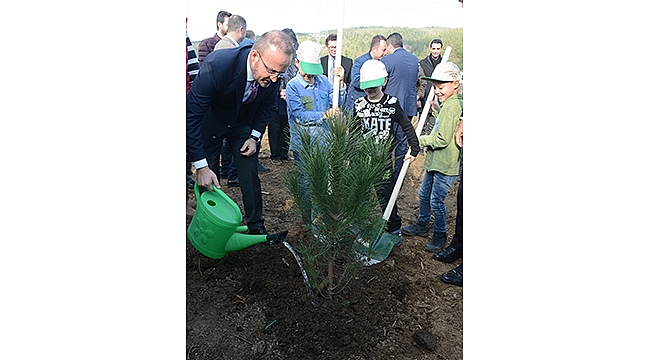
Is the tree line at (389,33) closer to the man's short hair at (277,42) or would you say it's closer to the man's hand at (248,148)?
the man's short hair at (277,42)

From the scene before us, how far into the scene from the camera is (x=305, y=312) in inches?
97.9

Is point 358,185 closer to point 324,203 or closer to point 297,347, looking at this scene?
point 324,203

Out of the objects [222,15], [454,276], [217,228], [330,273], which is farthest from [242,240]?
[454,276]

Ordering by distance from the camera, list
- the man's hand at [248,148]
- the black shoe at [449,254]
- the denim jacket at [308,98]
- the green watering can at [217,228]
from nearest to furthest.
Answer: the green watering can at [217,228]
the man's hand at [248,148]
the denim jacket at [308,98]
the black shoe at [449,254]

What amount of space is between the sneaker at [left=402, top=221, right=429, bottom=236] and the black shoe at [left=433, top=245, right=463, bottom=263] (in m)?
0.39

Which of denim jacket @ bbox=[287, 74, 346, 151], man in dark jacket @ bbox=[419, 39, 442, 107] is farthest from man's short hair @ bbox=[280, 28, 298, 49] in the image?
man in dark jacket @ bbox=[419, 39, 442, 107]

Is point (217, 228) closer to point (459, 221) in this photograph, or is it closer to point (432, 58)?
point (459, 221)

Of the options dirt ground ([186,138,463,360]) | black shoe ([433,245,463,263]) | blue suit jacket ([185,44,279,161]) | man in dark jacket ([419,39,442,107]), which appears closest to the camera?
dirt ground ([186,138,463,360])

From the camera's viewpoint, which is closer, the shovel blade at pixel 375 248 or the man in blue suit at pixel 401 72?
the shovel blade at pixel 375 248

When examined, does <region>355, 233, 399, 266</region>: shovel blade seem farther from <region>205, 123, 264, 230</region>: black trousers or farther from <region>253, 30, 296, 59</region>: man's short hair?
<region>253, 30, 296, 59</region>: man's short hair

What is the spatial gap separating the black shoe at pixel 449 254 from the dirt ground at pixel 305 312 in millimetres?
144

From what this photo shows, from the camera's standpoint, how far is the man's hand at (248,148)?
300cm

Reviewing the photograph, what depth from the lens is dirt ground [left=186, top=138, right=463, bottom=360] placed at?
2348 mm

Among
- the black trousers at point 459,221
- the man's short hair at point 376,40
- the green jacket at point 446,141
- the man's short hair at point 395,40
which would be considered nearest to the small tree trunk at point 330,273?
the black trousers at point 459,221
